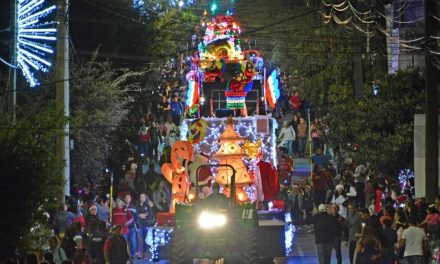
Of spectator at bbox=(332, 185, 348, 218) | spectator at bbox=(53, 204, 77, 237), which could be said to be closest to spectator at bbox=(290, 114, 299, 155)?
spectator at bbox=(332, 185, 348, 218)

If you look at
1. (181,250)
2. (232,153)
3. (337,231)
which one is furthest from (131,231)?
(337,231)

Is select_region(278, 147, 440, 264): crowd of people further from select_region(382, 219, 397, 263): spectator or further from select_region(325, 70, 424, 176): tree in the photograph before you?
select_region(325, 70, 424, 176): tree

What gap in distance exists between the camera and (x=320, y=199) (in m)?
29.2

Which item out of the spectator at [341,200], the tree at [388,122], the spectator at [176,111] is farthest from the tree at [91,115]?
the spectator at [176,111]

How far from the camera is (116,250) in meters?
19.6

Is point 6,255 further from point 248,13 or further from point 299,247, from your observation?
point 248,13

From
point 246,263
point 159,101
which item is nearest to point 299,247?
point 246,263

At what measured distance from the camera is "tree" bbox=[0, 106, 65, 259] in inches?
696

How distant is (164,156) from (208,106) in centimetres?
436

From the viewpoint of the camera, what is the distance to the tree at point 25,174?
58.0 feet

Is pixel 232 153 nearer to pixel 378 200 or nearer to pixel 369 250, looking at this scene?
pixel 378 200

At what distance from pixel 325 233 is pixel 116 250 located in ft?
13.7

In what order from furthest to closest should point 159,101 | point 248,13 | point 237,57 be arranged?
point 248,13 < point 159,101 < point 237,57

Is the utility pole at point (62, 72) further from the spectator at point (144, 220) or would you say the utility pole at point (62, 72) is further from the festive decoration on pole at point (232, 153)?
the festive decoration on pole at point (232, 153)
